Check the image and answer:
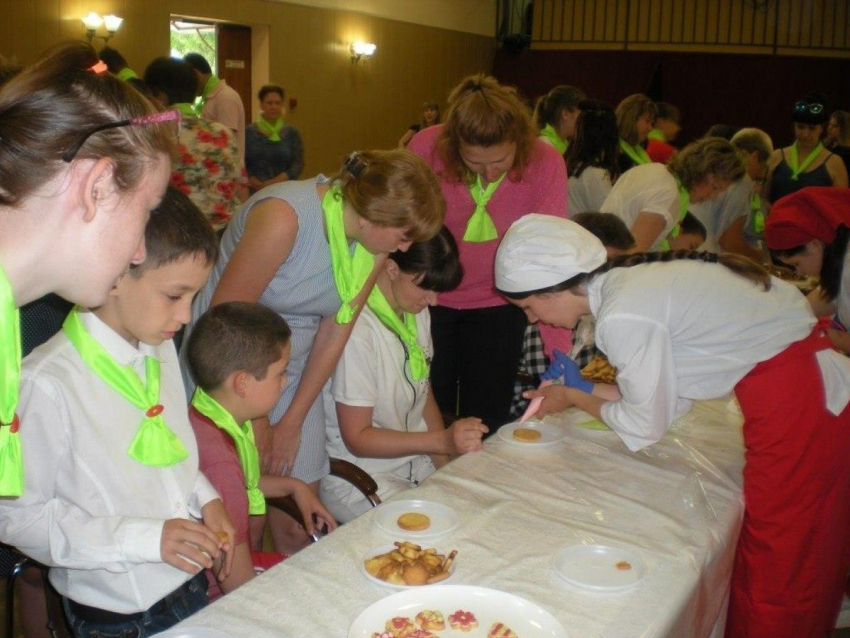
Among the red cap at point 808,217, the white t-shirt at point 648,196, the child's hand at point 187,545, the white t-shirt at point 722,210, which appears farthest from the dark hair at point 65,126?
the white t-shirt at point 722,210

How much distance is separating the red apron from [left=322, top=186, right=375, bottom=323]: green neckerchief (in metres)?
0.98

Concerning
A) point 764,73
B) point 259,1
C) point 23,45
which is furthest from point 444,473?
point 764,73

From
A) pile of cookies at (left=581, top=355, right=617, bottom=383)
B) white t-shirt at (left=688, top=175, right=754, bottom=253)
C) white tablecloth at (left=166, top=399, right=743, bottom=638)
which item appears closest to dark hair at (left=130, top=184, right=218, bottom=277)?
white tablecloth at (left=166, top=399, right=743, bottom=638)

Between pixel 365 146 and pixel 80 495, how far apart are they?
387 inches

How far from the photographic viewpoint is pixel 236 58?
931 cm

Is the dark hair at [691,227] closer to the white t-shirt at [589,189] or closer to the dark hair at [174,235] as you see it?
the white t-shirt at [589,189]

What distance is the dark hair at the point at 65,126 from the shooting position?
0.93 m

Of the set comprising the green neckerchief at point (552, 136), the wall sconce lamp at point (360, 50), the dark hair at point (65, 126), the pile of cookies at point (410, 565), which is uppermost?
the wall sconce lamp at point (360, 50)

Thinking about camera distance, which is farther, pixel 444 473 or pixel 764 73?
pixel 764 73

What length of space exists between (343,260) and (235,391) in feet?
1.58

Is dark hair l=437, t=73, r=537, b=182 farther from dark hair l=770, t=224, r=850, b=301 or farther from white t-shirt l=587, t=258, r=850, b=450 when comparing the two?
dark hair l=770, t=224, r=850, b=301

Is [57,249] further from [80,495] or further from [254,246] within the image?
[254,246]

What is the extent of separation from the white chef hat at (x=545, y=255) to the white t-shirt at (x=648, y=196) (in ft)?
5.69

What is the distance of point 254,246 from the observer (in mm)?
2002
